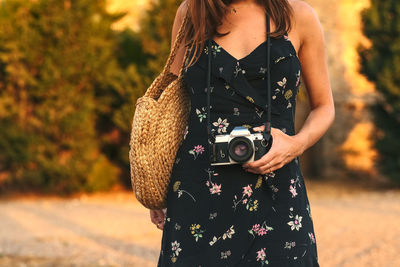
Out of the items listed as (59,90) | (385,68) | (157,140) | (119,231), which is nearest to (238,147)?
(157,140)

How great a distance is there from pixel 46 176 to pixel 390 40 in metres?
6.22

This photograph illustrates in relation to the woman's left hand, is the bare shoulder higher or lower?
higher

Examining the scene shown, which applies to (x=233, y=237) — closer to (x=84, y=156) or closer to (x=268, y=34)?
(x=268, y=34)

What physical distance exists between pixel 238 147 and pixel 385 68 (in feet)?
28.2

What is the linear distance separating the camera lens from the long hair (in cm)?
35

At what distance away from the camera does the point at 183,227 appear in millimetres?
1745

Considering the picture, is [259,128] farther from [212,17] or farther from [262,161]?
[212,17]

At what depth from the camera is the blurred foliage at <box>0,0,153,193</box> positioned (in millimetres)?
8828

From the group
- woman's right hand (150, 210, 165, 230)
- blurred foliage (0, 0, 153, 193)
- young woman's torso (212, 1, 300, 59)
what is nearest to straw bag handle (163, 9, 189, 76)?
young woman's torso (212, 1, 300, 59)

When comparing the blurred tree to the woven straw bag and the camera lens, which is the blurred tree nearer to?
the woven straw bag

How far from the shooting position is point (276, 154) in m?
1.67

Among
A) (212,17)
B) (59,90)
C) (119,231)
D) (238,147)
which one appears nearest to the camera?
(238,147)

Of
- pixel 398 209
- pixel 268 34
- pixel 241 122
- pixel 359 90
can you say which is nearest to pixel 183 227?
pixel 241 122

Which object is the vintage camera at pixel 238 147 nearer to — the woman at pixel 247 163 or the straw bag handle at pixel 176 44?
the woman at pixel 247 163
